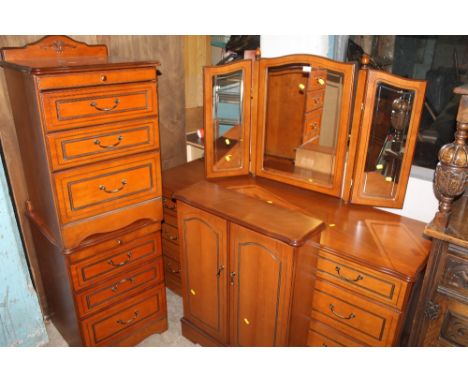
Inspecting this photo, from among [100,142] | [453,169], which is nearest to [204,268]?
[100,142]

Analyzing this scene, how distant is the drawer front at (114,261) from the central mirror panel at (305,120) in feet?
2.54

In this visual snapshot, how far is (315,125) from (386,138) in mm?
365

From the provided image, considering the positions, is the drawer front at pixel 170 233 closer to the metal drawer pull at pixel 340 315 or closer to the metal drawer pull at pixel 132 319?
the metal drawer pull at pixel 132 319

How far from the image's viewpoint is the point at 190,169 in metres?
2.59

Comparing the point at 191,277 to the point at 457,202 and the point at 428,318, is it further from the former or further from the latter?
the point at 457,202

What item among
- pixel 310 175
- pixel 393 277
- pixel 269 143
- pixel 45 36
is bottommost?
pixel 393 277

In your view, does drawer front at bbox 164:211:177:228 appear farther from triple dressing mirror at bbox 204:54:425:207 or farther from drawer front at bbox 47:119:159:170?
drawer front at bbox 47:119:159:170

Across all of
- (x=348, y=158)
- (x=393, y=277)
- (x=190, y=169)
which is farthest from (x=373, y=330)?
(x=190, y=169)

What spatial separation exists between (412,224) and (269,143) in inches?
34.3

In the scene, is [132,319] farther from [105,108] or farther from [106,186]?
[105,108]

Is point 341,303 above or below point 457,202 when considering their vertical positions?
below

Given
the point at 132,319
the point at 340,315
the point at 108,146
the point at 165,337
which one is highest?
the point at 108,146

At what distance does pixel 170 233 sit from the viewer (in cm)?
246

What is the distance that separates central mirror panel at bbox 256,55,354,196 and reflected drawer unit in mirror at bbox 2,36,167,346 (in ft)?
2.15
